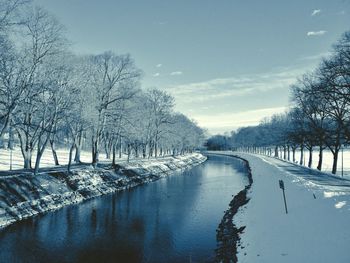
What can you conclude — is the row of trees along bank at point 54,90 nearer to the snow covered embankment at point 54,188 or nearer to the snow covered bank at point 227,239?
the snow covered embankment at point 54,188

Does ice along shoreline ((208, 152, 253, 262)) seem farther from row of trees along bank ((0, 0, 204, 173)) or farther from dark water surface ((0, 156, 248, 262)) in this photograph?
row of trees along bank ((0, 0, 204, 173))

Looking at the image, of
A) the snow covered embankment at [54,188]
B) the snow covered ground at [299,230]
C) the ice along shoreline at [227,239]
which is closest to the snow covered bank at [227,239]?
the ice along shoreline at [227,239]

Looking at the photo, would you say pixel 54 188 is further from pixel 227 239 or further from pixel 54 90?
pixel 227 239

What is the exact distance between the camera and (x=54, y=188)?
2623cm

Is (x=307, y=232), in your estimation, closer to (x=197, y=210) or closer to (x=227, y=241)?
(x=227, y=241)

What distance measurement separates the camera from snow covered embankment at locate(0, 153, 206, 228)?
2103 cm

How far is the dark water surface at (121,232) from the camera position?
1488 centimetres

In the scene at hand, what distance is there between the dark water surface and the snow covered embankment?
1.20 m

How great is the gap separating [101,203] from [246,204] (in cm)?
1300

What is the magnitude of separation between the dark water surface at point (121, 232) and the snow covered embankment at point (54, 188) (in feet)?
3.94

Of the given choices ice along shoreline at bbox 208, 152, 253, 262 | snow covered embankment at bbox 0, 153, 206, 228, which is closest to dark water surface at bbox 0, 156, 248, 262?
ice along shoreline at bbox 208, 152, 253, 262

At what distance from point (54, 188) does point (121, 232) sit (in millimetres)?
10574

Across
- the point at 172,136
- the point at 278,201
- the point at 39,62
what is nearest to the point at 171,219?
the point at 278,201

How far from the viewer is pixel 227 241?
16203mm
